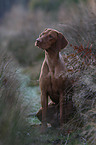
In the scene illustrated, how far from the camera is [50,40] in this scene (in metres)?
2.98

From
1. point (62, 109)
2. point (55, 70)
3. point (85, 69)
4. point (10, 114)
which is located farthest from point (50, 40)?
point (10, 114)

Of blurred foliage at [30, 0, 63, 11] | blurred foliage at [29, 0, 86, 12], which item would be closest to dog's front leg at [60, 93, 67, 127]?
blurred foliage at [29, 0, 86, 12]

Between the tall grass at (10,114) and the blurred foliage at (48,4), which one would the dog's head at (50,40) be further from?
the blurred foliage at (48,4)

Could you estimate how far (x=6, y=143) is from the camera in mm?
1856

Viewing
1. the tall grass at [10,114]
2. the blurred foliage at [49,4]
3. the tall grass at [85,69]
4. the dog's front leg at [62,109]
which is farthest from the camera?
the blurred foliage at [49,4]

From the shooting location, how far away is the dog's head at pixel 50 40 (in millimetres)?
2939

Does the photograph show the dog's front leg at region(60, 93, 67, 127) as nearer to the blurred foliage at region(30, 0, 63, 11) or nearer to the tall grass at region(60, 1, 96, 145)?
the tall grass at region(60, 1, 96, 145)

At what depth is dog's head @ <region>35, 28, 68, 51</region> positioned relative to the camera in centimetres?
294

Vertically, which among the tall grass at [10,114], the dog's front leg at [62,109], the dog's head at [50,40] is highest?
the dog's head at [50,40]

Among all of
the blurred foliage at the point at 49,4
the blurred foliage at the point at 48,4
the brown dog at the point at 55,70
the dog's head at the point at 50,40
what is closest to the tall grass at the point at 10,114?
the brown dog at the point at 55,70

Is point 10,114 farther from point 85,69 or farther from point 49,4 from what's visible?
point 49,4

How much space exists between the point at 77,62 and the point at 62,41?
1.19ft

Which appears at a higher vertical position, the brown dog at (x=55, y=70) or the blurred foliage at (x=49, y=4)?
the blurred foliage at (x=49, y=4)

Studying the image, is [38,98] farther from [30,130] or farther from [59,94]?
[30,130]
